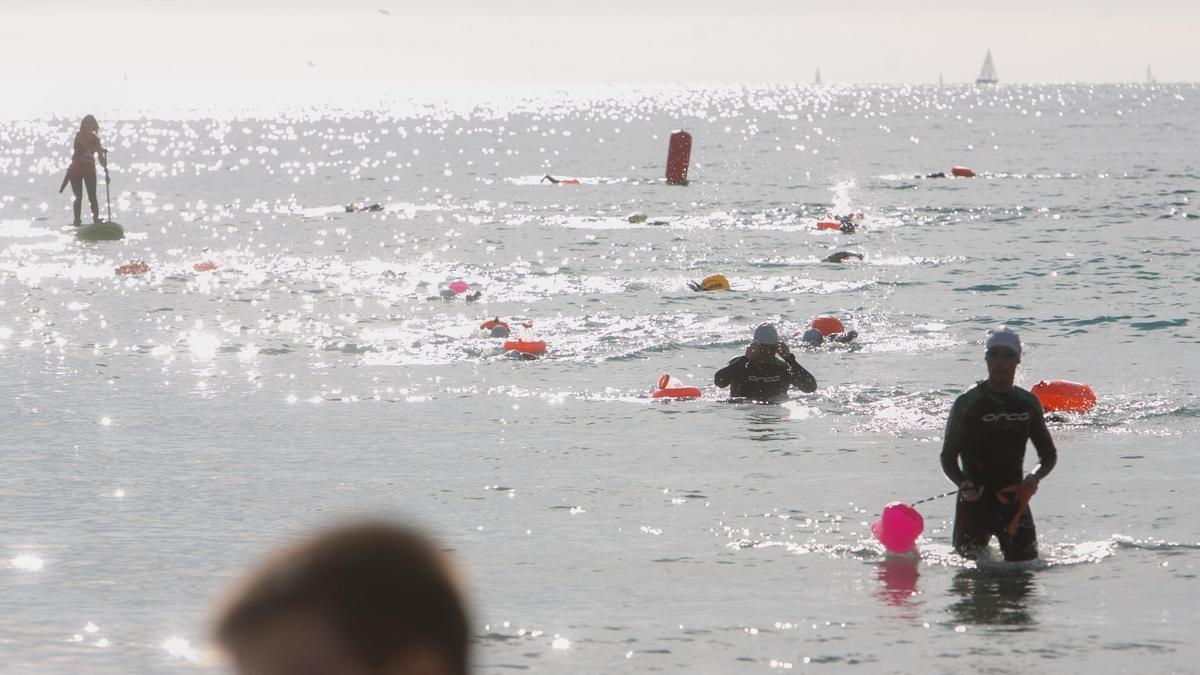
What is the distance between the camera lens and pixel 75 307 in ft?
77.1

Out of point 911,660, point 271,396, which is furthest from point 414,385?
point 911,660

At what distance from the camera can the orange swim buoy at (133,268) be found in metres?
28.2

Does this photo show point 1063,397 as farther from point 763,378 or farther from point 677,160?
point 677,160

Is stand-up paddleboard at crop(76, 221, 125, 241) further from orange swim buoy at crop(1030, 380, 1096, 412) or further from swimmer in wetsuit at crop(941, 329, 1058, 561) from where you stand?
swimmer in wetsuit at crop(941, 329, 1058, 561)

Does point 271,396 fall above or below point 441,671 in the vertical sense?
below

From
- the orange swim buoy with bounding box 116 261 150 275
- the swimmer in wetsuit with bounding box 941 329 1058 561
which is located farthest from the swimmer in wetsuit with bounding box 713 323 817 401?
the orange swim buoy with bounding box 116 261 150 275

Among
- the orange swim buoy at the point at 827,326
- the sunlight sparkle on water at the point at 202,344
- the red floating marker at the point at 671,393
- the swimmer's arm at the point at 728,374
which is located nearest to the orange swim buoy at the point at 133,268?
the sunlight sparkle on water at the point at 202,344

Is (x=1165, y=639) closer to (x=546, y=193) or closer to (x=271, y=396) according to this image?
(x=271, y=396)

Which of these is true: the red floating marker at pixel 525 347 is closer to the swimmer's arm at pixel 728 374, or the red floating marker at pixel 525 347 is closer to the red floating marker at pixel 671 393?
the red floating marker at pixel 671 393

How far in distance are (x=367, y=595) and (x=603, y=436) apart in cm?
1327

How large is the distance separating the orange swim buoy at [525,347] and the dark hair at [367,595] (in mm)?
17967

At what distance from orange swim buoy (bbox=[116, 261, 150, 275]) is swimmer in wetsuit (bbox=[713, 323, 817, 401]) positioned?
596 inches

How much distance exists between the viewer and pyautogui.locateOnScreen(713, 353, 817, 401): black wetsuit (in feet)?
53.6

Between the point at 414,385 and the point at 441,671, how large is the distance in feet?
52.9
